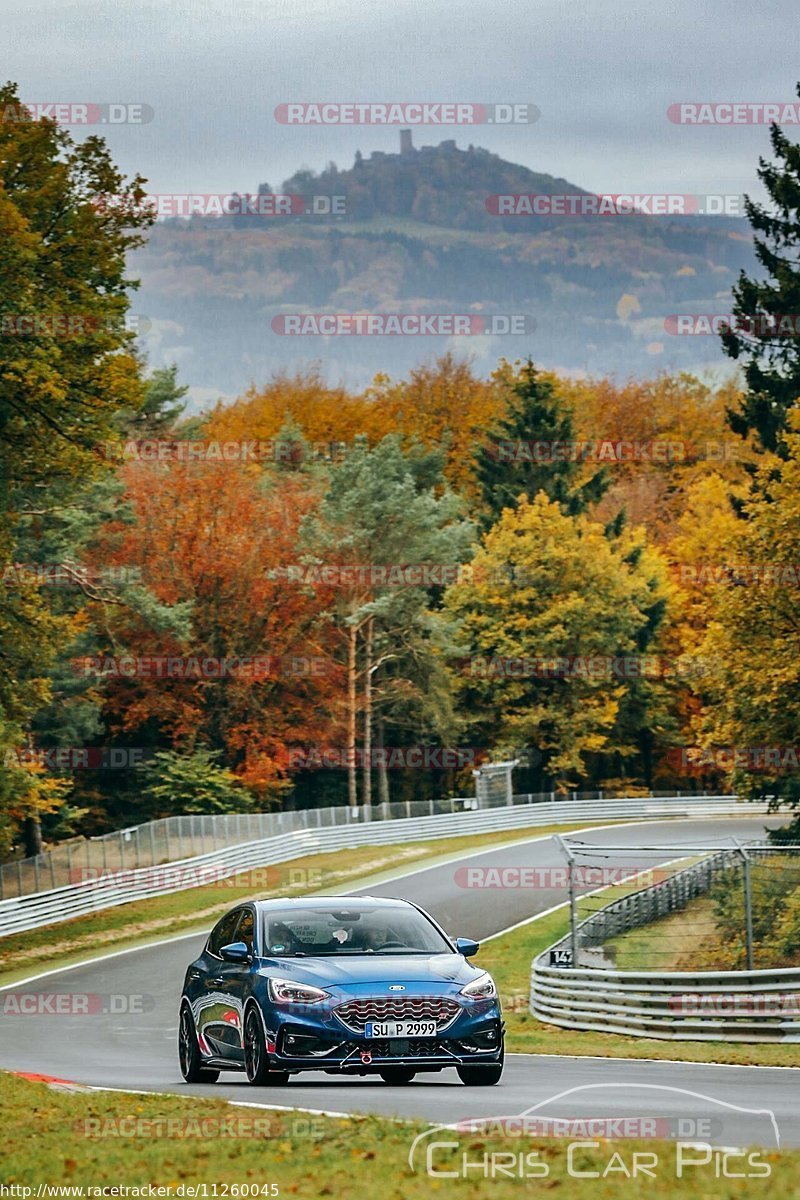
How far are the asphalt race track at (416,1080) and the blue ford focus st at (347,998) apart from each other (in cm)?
27

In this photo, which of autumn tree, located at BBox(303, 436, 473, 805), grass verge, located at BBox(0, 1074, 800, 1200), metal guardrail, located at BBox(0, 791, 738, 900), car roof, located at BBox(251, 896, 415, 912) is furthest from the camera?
autumn tree, located at BBox(303, 436, 473, 805)

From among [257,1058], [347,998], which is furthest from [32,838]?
[347,998]

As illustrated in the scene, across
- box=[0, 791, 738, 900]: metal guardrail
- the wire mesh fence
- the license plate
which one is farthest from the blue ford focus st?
box=[0, 791, 738, 900]: metal guardrail

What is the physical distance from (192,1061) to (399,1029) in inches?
117

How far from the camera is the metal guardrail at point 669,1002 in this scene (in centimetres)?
2125

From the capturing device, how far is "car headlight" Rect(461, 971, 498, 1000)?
14.3 meters

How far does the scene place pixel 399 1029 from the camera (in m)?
14.0

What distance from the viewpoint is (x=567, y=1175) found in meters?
8.77

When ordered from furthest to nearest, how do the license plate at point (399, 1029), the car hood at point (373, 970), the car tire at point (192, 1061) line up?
the car tire at point (192, 1061) → the car hood at point (373, 970) → the license plate at point (399, 1029)

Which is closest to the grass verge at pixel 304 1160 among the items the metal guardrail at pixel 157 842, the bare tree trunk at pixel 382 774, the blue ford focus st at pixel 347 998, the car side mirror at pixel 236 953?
the blue ford focus st at pixel 347 998

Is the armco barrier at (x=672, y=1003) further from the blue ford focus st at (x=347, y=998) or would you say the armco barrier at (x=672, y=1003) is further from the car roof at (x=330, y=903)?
the blue ford focus st at (x=347, y=998)

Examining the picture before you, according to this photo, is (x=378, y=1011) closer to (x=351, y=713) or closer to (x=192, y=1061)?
(x=192, y=1061)

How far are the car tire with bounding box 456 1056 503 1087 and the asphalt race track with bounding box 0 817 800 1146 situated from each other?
12 cm

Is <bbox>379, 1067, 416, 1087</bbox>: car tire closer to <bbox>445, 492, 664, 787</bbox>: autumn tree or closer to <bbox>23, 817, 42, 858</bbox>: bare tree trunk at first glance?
<bbox>23, 817, 42, 858</bbox>: bare tree trunk
